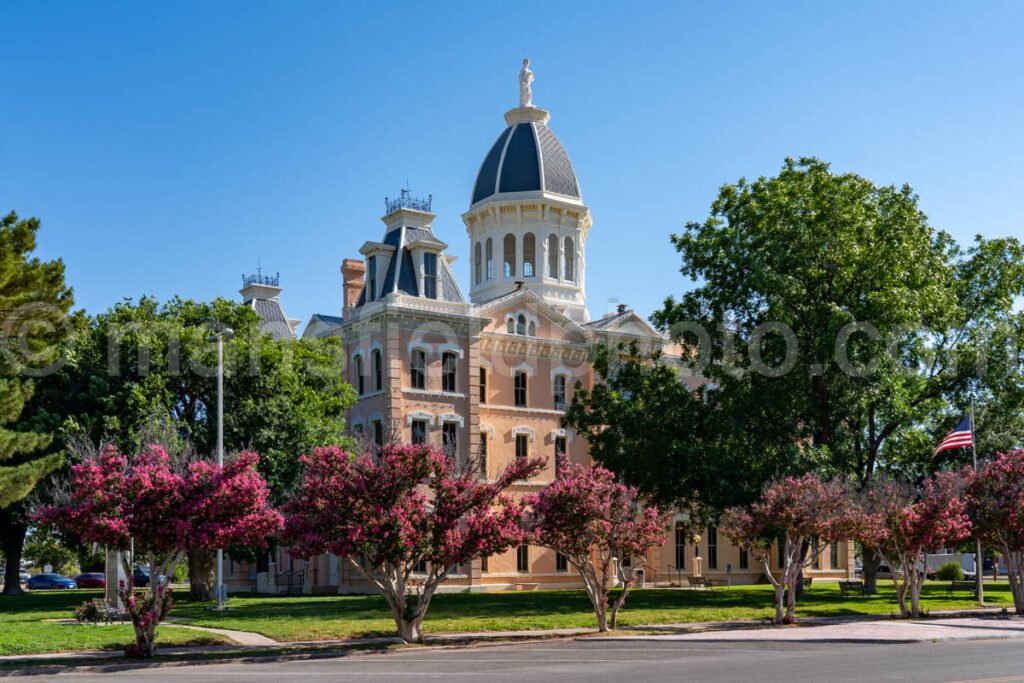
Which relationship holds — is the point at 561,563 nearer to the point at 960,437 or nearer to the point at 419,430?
the point at 419,430

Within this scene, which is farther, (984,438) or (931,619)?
(984,438)

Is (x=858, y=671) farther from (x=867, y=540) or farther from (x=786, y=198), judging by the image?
(x=786, y=198)

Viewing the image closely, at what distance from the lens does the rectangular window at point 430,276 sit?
2021 inches

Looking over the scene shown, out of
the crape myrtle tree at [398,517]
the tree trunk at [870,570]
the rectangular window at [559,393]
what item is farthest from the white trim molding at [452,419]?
the crape myrtle tree at [398,517]

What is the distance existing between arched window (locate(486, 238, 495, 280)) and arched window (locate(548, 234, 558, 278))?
2.92m

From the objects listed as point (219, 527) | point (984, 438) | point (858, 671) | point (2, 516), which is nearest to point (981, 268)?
point (984, 438)

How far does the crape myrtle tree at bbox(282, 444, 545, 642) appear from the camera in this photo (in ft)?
81.4

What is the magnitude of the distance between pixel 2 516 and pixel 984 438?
39.4m

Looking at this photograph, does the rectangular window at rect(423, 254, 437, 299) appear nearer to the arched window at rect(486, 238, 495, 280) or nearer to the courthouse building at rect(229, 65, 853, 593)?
the courthouse building at rect(229, 65, 853, 593)

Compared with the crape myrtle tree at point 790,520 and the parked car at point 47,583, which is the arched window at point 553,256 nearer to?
the crape myrtle tree at point 790,520

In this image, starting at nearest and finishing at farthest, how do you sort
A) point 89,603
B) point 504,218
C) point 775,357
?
1. point 89,603
2. point 775,357
3. point 504,218

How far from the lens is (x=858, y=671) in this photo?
18.8 metres

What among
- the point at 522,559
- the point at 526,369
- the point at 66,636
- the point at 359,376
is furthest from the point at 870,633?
the point at 359,376

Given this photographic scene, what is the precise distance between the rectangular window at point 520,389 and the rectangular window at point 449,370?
12.6ft
